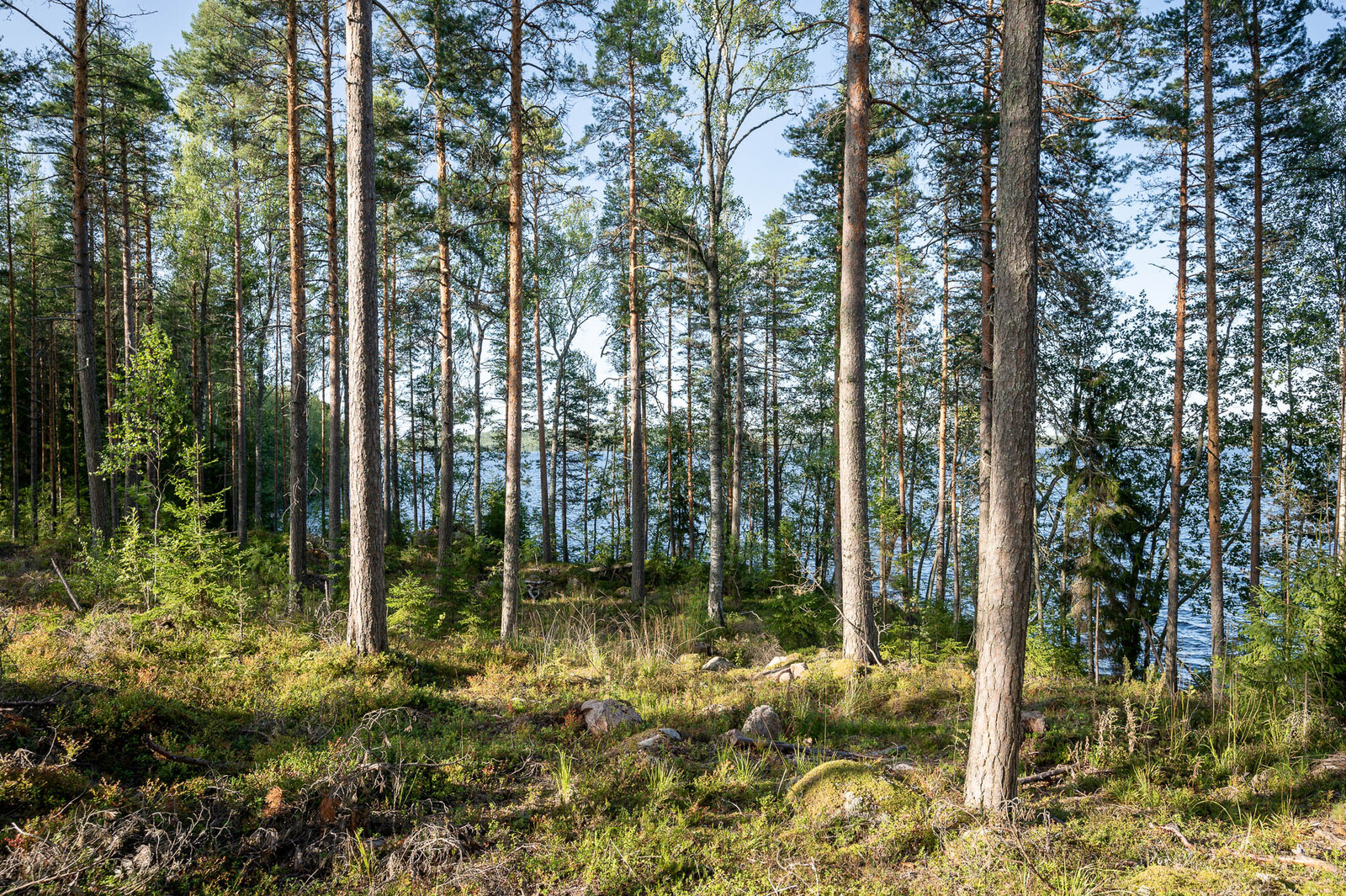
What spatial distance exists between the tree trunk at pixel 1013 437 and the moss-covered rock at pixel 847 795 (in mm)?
451

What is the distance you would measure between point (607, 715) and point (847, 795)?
2256mm

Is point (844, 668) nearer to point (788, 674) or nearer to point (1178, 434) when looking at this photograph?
point (788, 674)

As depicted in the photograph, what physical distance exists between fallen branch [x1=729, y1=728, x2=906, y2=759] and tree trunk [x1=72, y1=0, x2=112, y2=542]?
11.1 metres

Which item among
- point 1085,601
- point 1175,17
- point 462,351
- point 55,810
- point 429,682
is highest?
point 1175,17

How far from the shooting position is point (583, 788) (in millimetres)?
3951

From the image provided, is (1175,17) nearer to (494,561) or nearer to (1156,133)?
(1156,133)

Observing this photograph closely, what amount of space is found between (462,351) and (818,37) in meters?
21.4

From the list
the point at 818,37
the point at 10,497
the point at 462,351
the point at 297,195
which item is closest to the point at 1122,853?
the point at 818,37

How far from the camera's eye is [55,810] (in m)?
3.20

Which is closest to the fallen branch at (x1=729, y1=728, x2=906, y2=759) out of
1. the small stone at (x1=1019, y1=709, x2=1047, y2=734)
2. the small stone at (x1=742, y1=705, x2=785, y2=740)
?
the small stone at (x1=742, y1=705, x2=785, y2=740)

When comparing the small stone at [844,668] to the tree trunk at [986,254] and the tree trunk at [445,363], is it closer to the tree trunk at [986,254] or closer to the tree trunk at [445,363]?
the tree trunk at [986,254]

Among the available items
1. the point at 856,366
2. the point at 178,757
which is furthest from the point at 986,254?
the point at 178,757

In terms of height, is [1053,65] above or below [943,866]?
above

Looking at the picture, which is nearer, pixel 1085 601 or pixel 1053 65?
A: pixel 1053 65
